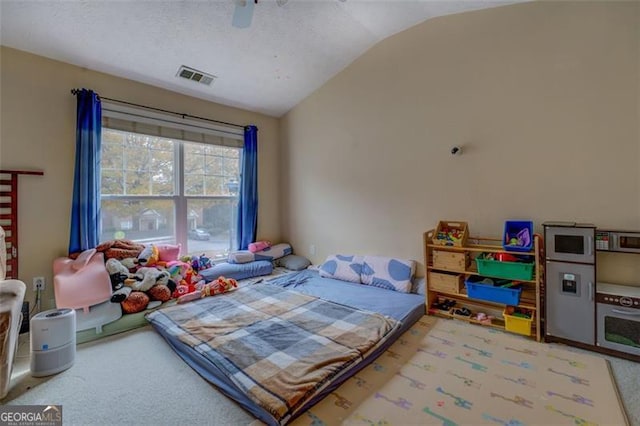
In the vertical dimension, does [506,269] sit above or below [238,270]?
above

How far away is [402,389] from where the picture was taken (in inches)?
67.7

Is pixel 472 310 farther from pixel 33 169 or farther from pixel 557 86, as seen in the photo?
pixel 33 169

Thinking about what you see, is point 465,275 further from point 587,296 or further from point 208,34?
point 208,34

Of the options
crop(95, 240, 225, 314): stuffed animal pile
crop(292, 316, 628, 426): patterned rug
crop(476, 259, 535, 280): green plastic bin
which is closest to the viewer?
crop(292, 316, 628, 426): patterned rug

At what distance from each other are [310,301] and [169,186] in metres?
2.29

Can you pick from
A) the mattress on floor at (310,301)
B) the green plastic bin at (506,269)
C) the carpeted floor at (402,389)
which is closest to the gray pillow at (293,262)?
the mattress on floor at (310,301)

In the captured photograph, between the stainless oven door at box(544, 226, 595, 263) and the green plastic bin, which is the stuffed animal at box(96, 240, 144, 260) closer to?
the green plastic bin

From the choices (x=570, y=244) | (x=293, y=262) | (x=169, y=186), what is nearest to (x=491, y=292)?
(x=570, y=244)

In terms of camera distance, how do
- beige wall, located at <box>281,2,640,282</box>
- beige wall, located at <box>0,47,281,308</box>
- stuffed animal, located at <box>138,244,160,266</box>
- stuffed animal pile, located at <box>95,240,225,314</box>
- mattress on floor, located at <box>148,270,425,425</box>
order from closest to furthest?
mattress on floor, located at <box>148,270,425,425</box> < beige wall, located at <box>281,2,640,282</box> < beige wall, located at <box>0,47,281,308</box> < stuffed animal pile, located at <box>95,240,225,314</box> < stuffed animal, located at <box>138,244,160,266</box>

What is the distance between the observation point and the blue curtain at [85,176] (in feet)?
9.23

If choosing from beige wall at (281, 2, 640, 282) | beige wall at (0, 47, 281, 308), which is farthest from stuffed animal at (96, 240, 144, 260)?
beige wall at (281, 2, 640, 282)

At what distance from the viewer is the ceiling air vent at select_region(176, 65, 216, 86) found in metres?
3.17

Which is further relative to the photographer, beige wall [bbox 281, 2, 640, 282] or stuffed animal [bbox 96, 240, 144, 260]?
stuffed animal [bbox 96, 240, 144, 260]

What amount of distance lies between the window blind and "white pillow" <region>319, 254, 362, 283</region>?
82.8 inches
